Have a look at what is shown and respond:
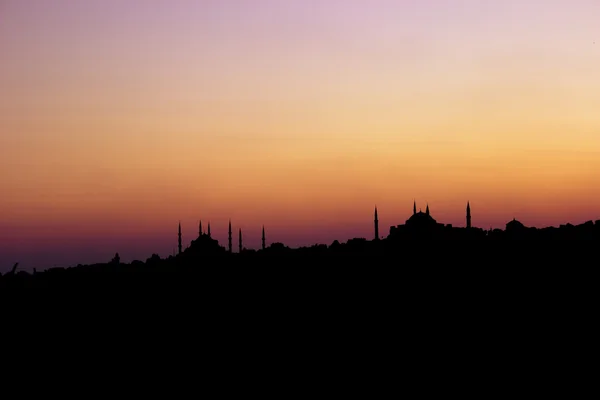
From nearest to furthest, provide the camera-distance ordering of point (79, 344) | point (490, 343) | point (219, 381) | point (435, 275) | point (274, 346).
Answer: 1. point (490, 343)
2. point (219, 381)
3. point (274, 346)
4. point (435, 275)
5. point (79, 344)

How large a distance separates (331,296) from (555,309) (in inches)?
502

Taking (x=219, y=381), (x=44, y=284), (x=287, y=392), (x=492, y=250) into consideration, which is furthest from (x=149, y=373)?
(x=44, y=284)

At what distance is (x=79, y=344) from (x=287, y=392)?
56.4ft

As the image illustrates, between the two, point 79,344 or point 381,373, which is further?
point 79,344

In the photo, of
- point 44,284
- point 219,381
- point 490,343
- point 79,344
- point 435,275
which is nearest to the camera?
point 490,343

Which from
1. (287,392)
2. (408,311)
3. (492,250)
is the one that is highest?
(492,250)

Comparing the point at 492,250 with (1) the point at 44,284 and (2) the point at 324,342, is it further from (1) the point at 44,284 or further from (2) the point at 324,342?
(1) the point at 44,284

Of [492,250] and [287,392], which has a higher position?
[492,250]

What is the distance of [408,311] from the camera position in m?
35.9

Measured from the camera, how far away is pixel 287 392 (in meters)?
31.4

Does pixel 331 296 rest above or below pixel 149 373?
above

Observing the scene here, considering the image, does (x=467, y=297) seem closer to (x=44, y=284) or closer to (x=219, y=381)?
(x=219, y=381)

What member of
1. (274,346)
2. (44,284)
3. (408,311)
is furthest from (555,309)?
(44,284)

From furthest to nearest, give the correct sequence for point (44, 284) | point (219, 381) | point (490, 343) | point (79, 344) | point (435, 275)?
point (44, 284), point (79, 344), point (435, 275), point (219, 381), point (490, 343)
